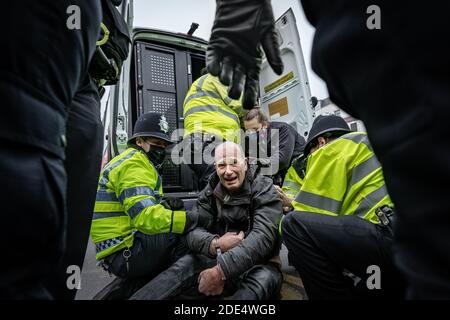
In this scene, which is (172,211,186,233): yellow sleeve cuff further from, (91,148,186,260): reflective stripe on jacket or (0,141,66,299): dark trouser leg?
(0,141,66,299): dark trouser leg

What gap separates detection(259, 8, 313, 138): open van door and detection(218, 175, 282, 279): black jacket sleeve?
3.91ft

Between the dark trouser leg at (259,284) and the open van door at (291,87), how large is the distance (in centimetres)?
166

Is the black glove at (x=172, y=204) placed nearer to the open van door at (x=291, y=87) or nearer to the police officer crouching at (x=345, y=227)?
the police officer crouching at (x=345, y=227)

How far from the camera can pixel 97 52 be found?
0.98m

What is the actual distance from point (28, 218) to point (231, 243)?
1.50 meters

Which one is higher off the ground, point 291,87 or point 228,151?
point 291,87

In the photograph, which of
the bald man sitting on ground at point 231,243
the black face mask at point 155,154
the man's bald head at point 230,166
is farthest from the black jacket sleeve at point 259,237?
the black face mask at point 155,154

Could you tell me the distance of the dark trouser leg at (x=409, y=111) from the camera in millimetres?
331

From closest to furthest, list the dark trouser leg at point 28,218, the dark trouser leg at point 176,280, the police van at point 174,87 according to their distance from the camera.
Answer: the dark trouser leg at point 28,218
the dark trouser leg at point 176,280
the police van at point 174,87

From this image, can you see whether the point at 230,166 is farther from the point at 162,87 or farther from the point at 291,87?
the point at 162,87

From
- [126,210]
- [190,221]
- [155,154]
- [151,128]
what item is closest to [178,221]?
[190,221]

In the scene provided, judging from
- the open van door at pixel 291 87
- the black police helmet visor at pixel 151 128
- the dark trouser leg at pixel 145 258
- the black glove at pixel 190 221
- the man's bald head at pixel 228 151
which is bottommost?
the dark trouser leg at pixel 145 258

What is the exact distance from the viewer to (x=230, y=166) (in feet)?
6.76

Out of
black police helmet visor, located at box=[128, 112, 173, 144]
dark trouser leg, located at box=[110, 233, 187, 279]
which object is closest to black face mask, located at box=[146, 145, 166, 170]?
black police helmet visor, located at box=[128, 112, 173, 144]
